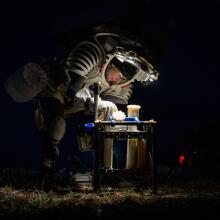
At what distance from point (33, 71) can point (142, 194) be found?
8.66 feet

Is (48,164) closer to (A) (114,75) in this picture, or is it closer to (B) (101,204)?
(B) (101,204)

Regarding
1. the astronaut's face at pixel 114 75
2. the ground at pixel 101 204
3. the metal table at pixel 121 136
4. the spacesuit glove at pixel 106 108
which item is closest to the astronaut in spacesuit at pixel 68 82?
the spacesuit glove at pixel 106 108

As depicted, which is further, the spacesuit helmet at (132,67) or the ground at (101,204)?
the spacesuit helmet at (132,67)

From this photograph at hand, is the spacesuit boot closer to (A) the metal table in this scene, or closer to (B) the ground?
(B) the ground

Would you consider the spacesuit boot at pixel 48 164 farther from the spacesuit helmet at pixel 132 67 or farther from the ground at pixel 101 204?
the spacesuit helmet at pixel 132 67

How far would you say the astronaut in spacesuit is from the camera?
19.5 ft

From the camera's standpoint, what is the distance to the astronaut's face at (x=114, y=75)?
671cm

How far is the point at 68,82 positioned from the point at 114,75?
1120 mm

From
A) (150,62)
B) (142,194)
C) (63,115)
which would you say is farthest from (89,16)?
(142,194)

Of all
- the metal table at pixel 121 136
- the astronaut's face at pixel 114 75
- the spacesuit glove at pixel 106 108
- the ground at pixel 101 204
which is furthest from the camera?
the astronaut's face at pixel 114 75

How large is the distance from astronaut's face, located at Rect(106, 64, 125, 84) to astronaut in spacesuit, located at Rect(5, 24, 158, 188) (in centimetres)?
15

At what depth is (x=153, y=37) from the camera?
643 centimetres

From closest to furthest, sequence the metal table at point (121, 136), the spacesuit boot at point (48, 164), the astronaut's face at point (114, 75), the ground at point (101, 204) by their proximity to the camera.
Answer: the ground at point (101, 204), the metal table at point (121, 136), the spacesuit boot at point (48, 164), the astronaut's face at point (114, 75)

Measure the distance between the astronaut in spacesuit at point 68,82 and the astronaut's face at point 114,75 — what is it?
0.15 m
